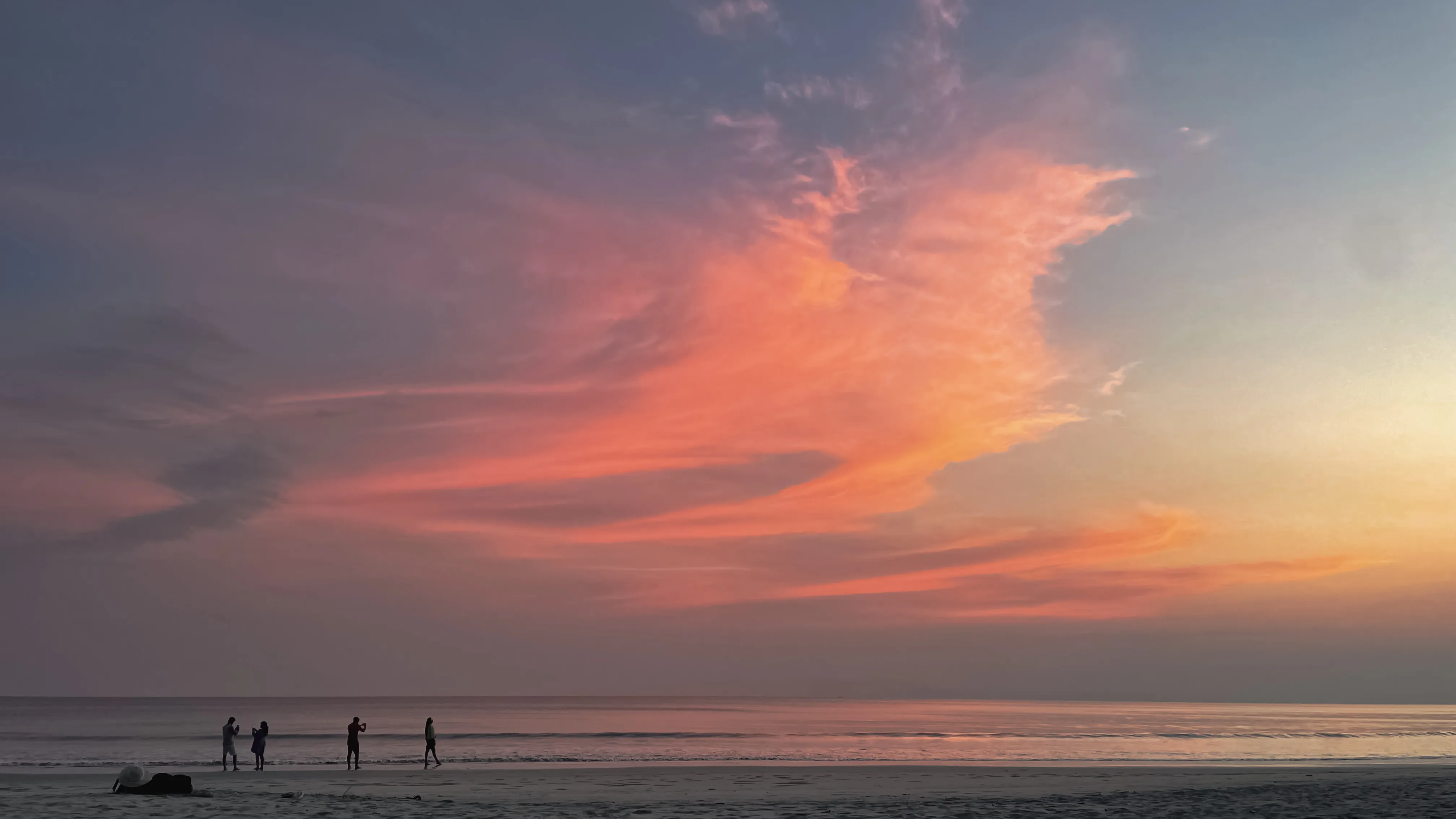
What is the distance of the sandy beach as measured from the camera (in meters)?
21.8

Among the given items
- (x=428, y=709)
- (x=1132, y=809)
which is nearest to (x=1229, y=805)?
(x=1132, y=809)

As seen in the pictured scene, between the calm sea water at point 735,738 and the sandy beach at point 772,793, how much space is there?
42.2 feet

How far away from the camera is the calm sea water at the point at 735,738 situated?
179 ft

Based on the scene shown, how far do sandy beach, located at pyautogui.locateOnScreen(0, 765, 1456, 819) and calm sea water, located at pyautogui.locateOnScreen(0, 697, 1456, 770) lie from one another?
12.9 meters

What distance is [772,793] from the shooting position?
1126 inches

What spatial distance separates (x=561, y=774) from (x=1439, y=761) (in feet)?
164

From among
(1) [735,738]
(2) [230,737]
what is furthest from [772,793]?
(1) [735,738]

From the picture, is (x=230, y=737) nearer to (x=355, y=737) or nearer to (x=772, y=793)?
(x=355, y=737)

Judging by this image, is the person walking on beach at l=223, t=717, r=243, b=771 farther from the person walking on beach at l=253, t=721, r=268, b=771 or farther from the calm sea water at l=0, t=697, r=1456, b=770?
the calm sea water at l=0, t=697, r=1456, b=770

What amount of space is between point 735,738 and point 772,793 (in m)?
51.5

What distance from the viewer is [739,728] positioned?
3839 inches

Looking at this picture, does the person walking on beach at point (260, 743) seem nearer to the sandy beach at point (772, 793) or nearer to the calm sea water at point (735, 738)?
the sandy beach at point (772, 793)

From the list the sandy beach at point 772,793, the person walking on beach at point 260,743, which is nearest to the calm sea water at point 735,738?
the person walking on beach at point 260,743

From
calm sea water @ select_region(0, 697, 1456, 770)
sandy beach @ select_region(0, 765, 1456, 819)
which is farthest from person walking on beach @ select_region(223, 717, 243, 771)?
calm sea water @ select_region(0, 697, 1456, 770)
